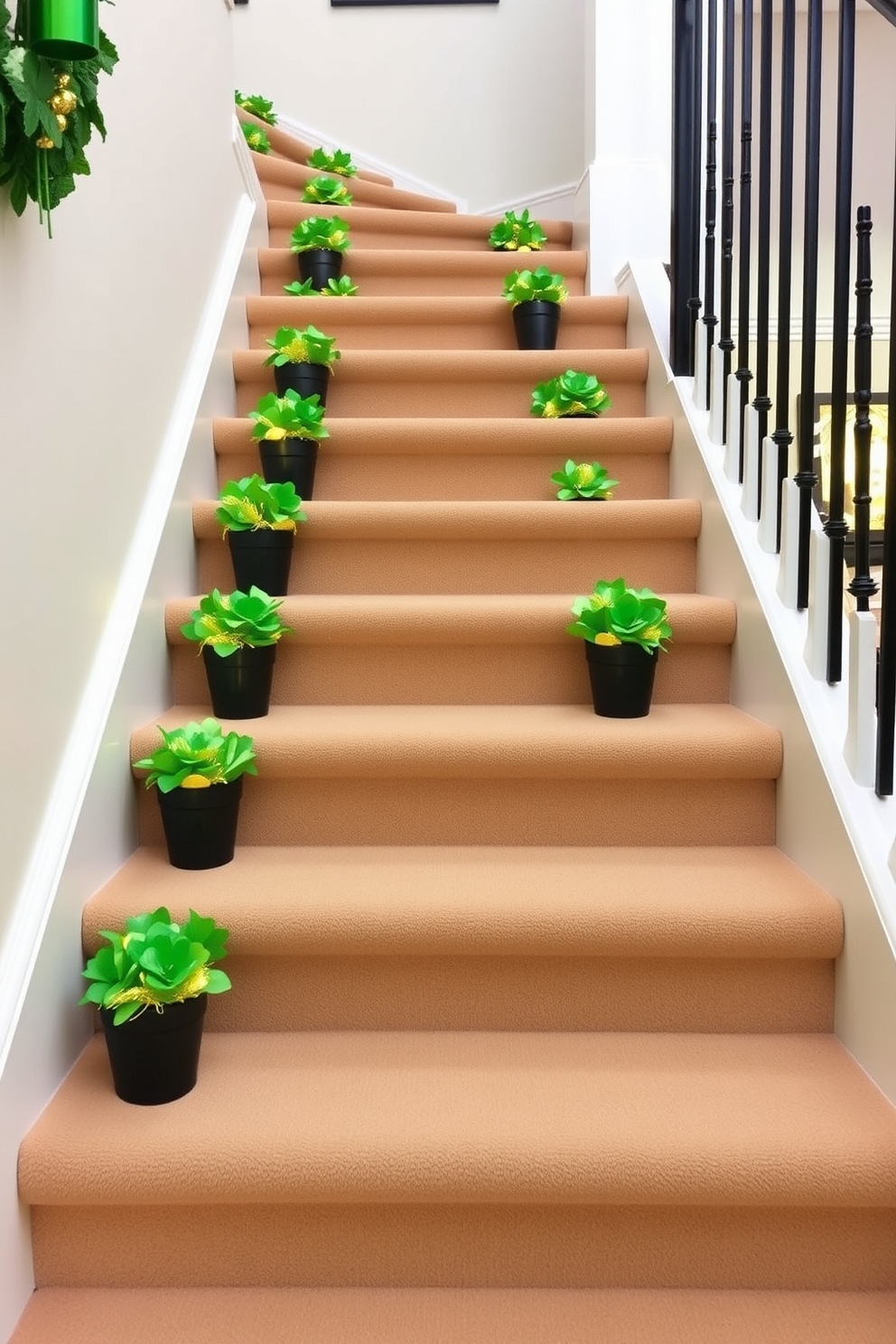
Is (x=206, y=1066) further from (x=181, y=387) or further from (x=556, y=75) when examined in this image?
(x=556, y=75)

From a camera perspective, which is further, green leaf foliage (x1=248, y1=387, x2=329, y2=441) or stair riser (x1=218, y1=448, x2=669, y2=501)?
stair riser (x1=218, y1=448, x2=669, y2=501)

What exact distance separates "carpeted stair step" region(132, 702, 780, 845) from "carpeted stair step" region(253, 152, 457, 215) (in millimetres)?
2470

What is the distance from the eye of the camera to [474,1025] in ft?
4.73

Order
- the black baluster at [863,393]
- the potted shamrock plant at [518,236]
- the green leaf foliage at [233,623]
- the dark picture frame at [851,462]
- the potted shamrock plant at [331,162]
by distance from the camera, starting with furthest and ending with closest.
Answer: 1. the dark picture frame at [851,462]
2. the potted shamrock plant at [331,162]
3. the potted shamrock plant at [518,236]
4. the green leaf foliage at [233,623]
5. the black baluster at [863,393]

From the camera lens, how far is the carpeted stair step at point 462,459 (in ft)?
7.55

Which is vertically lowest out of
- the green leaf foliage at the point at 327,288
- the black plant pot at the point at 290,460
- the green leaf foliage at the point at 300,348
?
the black plant pot at the point at 290,460

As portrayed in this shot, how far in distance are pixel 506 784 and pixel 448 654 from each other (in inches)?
13.5

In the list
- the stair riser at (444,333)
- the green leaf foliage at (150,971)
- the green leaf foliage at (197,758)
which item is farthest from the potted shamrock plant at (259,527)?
the stair riser at (444,333)

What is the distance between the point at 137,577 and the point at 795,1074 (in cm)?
134

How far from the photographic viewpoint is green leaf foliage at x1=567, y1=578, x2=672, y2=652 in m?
1.69

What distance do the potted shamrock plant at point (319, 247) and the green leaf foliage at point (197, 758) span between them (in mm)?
1927

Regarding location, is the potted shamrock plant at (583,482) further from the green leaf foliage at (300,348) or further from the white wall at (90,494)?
the white wall at (90,494)

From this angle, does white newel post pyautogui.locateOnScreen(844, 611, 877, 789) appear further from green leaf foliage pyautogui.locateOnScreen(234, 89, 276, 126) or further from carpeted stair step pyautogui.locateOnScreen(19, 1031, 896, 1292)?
green leaf foliage pyautogui.locateOnScreen(234, 89, 276, 126)

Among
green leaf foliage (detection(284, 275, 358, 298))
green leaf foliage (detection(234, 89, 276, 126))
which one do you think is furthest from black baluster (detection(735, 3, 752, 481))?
green leaf foliage (detection(234, 89, 276, 126))
